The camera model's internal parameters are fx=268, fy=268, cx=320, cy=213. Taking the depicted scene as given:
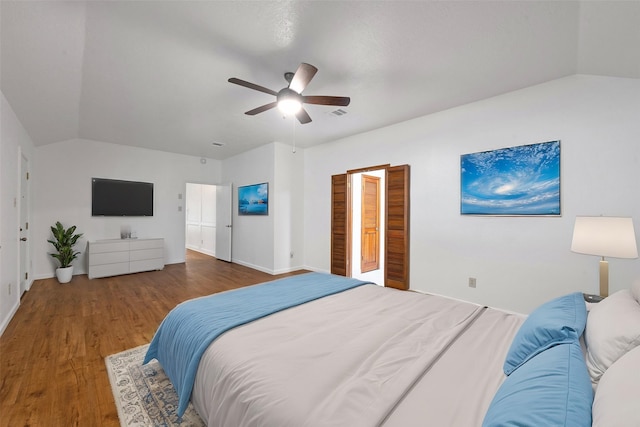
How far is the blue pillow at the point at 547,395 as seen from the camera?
66cm

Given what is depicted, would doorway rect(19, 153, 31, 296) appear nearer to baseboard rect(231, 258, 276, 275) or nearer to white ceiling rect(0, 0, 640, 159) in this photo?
white ceiling rect(0, 0, 640, 159)

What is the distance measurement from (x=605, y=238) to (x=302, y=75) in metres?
2.53

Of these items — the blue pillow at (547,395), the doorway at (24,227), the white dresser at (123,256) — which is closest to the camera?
the blue pillow at (547,395)

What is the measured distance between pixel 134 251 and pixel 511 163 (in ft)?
20.1

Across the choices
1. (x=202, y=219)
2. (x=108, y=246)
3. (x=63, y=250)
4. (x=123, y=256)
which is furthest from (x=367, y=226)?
(x=63, y=250)

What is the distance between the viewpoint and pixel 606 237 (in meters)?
1.91

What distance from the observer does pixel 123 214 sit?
527cm

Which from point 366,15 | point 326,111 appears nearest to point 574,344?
point 366,15

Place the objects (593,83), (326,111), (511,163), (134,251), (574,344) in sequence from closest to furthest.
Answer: (574,344)
(593,83)
(511,163)
(326,111)
(134,251)

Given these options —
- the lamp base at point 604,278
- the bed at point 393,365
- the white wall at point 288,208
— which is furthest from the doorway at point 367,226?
the bed at point 393,365

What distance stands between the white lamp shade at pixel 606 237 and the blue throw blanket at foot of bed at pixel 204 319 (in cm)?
181

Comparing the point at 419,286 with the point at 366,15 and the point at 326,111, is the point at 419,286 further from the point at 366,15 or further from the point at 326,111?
the point at 366,15

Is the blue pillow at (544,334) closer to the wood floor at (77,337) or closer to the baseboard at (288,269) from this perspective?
the wood floor at (77,337)

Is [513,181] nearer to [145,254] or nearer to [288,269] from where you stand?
[288,269]
